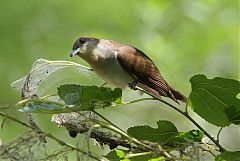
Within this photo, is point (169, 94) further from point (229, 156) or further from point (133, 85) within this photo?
point (229, 156)

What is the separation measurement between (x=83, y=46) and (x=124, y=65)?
20 centimetres

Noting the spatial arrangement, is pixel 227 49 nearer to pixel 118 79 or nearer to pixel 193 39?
pixel 193 39

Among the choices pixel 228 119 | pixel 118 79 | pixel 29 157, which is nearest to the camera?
pixel 29 157

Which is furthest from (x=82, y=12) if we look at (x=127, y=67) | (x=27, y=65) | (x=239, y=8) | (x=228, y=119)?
(x=228, y=119)

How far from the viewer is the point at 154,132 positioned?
1404 mm

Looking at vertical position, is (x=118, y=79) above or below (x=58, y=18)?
below

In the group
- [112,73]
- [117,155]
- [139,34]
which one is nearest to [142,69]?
[112,73]

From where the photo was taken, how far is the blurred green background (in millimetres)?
4910

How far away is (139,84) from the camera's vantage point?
243cm

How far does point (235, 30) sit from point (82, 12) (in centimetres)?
156

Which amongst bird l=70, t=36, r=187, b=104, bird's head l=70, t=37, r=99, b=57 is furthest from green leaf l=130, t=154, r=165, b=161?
bird's head l=70, t=37, r=99, b=57

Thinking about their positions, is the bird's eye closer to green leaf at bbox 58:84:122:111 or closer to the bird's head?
the bird's head

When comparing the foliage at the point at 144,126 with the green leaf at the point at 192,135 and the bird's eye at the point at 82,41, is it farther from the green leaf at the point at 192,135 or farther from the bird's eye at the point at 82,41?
the bird's eye at the point at 82,41

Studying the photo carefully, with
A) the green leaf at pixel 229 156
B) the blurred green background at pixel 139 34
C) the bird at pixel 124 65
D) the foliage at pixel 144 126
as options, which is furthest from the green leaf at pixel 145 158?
the blurred green background at pixel 139 34
